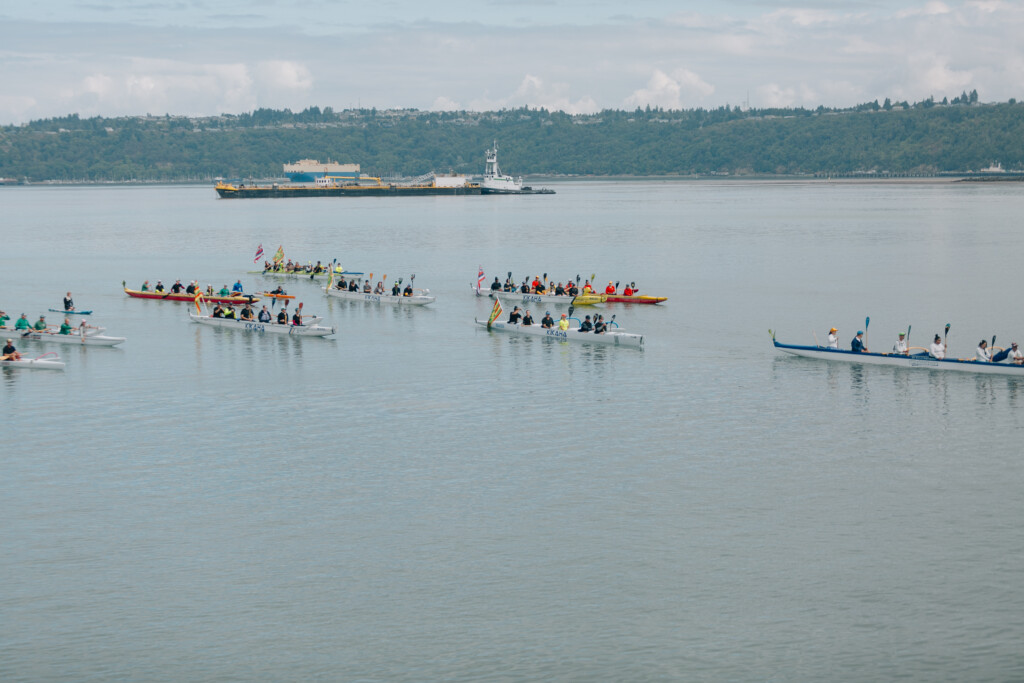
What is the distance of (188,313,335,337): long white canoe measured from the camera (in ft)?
257

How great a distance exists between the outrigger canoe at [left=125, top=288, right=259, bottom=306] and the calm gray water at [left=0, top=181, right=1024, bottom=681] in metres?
16.3

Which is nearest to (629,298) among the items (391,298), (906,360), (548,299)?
(548,299)

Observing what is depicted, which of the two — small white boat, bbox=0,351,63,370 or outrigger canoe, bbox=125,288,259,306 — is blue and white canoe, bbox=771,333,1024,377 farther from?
outrigger canoe, bbox=125,288,259,306

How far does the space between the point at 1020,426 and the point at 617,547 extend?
82.1 feet

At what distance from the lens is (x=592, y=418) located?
53969 millimetres

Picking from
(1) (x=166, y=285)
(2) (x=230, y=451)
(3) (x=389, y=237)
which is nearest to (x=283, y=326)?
(2) (x=230, y=451)

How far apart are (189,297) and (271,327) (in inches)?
883

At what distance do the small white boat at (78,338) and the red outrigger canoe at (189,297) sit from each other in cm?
1693

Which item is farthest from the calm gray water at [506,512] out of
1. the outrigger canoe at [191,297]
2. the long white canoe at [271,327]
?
the outrigger canoe at [191,297]

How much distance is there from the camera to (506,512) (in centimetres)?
4012

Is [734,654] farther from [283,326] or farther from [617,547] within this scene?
[283,326]

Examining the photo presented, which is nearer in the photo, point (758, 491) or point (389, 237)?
point (758, 491)

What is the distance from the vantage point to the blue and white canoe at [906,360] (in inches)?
2413

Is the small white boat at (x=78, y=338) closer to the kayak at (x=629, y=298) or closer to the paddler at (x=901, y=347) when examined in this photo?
the kayak at (x=629, y=298)
